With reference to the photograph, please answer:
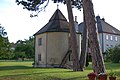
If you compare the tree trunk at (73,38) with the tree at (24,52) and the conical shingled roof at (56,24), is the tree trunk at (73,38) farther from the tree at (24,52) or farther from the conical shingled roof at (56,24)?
the tree at (24,52)

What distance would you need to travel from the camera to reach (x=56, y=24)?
45.6m

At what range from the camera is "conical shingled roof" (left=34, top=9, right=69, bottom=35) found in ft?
146

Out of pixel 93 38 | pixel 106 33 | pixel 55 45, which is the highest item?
pixel 106 33

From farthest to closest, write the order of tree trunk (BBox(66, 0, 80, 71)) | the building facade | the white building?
the white building, the building facade, tree trunk (BBox(66, 0, 80, 71))

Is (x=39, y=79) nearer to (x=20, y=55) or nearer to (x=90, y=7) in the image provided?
(x=90, y=7)

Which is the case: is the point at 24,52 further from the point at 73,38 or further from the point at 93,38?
the point at 93,38

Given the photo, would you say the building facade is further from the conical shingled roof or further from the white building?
the white building

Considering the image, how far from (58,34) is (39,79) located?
2346cm

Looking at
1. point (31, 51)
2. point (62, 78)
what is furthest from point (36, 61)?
point (31, 51)

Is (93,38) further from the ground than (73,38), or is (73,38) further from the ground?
(73,38)

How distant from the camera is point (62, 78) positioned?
21.3m

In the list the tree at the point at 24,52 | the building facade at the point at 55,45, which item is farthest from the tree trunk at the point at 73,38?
the tree at the point at 24,52

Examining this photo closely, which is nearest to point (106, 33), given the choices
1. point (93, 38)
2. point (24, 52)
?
point (24, 52)

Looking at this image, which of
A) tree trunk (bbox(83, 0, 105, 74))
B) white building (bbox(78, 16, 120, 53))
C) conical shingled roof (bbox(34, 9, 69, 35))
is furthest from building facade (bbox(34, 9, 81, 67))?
white building (bbox(78, 16, 120, 53))
